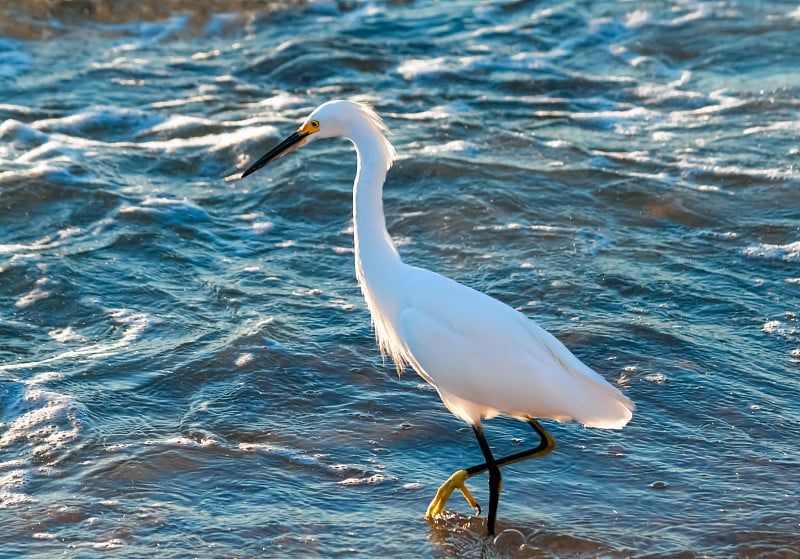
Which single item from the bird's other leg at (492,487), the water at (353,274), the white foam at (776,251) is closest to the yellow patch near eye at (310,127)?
the water at (353,274)

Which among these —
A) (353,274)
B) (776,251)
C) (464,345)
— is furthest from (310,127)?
(776,251)

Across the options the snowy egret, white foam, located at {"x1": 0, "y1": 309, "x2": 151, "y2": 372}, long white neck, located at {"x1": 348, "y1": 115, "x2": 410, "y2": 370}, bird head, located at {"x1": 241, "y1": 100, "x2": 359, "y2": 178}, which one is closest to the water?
white foam, located at {"x1": 0, "y1": 309, "x2": 151, "y2": 372}

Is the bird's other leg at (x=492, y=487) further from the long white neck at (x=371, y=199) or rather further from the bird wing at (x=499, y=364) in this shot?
the long white neck at (x=371, y=199)

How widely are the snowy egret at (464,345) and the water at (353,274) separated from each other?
1.10 feet

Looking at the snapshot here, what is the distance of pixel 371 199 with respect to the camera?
4363 mm

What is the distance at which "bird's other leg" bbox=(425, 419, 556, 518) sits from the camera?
4.15 meters

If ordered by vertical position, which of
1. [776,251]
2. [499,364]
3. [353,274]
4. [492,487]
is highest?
[499,364]

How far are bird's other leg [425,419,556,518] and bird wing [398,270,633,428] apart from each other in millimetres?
135

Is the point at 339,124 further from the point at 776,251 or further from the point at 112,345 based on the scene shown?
the point at 776,251

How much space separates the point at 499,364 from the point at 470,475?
A: 17.7 inches

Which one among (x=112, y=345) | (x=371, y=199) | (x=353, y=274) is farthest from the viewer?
(x=353, y=274)

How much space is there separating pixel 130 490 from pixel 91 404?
77cm

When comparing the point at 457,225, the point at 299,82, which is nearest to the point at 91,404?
the point at 457,225

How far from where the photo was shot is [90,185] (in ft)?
24.5
